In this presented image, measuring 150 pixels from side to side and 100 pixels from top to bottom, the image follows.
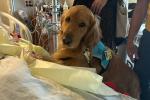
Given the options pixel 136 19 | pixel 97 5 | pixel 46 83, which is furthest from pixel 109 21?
pixel 46 83

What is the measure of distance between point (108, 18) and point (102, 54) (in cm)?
44

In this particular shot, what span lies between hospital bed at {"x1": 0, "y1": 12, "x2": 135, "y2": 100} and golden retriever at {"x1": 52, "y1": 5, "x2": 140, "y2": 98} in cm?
37

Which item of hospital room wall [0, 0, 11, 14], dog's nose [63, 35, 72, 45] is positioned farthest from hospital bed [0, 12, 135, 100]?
hospital room wall [0, 0, 11, 14]

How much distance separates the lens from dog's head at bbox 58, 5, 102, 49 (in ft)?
4.94

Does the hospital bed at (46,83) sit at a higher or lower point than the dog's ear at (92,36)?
lower

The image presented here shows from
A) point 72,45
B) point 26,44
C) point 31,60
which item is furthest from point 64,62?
point 31,60

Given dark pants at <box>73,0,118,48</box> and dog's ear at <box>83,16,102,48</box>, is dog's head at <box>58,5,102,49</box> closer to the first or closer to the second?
dog's ear at <box>83,16,102,48</box>

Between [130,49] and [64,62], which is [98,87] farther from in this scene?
[130,49]

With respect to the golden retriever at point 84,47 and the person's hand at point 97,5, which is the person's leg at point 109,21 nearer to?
the person's hand at point 97,5

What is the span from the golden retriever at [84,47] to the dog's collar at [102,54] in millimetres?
22

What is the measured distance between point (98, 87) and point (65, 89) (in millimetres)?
134

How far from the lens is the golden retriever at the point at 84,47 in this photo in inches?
59.4

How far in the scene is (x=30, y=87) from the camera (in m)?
0.91

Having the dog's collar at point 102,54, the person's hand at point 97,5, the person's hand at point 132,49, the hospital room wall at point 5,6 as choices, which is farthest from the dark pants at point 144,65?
the hospital room wall at point 5,6
